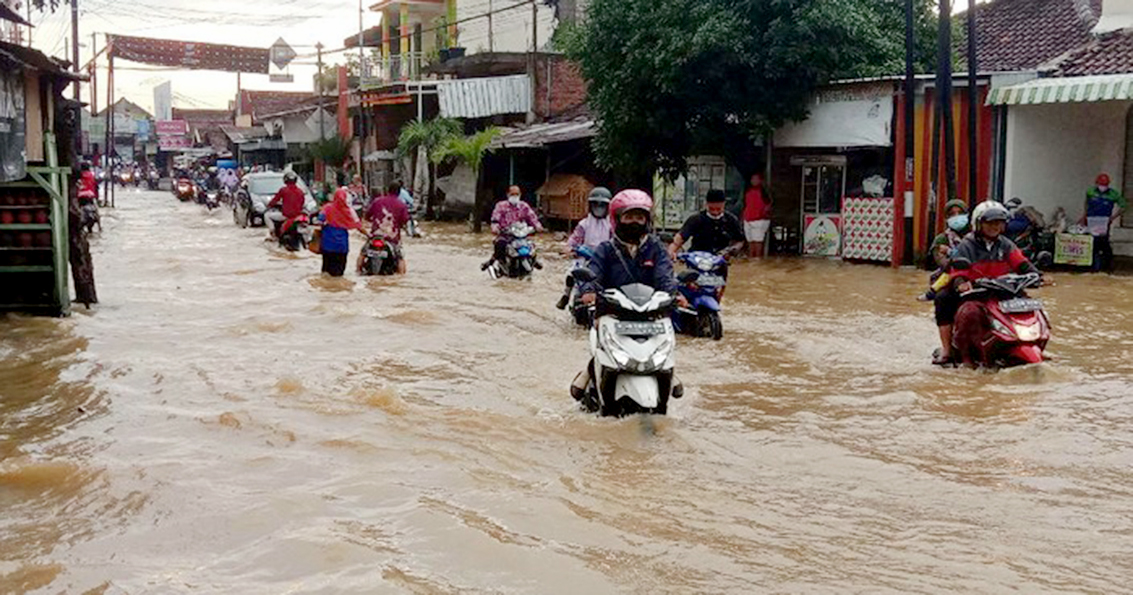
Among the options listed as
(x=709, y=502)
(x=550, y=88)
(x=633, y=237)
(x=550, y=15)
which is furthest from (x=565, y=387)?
(x=550, y=15)

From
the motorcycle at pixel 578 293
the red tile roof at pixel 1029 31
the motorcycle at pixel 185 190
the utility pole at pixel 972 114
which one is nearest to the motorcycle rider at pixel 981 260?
the motorcycle at pixel 578 293

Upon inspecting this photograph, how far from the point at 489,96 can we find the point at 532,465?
2878cm

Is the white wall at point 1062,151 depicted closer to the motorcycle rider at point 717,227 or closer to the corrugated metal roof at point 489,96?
the motorcycle rider at point 717,227

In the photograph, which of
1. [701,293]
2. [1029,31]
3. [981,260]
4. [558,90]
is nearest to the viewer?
[981,260]

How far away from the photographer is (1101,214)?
17.5m

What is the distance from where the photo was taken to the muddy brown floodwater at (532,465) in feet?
15.8

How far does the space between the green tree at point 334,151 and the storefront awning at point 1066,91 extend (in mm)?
29765

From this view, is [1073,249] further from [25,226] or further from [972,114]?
[25,226]

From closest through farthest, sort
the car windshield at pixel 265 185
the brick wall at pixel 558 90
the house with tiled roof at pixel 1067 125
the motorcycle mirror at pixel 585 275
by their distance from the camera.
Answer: the motorcycle mirror at pixel 585 275 → the house with tiled roof at pixel 1067 125 → the car windshield at pixel 265 185 → the brick wall at pixel 558 90

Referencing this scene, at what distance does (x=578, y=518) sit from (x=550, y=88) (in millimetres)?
30030

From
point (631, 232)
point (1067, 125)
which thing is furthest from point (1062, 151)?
point (631, 232)

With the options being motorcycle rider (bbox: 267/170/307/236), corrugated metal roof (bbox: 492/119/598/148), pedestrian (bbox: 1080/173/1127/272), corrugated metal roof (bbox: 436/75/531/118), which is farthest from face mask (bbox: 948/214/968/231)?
corrugated metal roof (bbox: 436/75/531/118)

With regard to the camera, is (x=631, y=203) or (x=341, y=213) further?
(x=341, y=213)

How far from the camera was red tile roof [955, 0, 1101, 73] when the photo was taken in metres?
20.9
